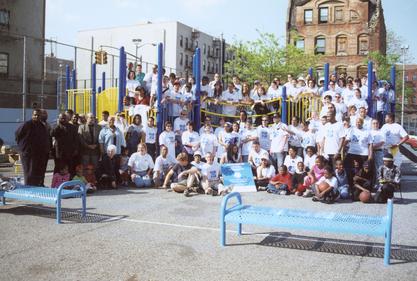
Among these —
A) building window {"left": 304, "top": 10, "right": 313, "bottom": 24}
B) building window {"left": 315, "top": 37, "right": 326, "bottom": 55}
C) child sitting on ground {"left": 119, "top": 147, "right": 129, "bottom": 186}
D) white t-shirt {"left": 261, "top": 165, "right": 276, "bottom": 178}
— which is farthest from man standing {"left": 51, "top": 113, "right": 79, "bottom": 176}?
building window {"left": 304, "top": 10, "right": 313, "bottom": 24}

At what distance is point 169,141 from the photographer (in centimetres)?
1292

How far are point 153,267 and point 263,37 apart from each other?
39.1 meters

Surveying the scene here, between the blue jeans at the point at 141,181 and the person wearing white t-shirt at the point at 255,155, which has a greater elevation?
the person wearing white t-shirt at the point at 255,155

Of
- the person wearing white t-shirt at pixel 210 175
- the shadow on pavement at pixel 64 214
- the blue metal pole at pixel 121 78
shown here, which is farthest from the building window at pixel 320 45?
the shadow on pavement at pixel 64 214

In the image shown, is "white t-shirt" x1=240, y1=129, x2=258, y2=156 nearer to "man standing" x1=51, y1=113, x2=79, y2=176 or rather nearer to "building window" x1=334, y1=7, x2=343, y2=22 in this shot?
"man standing" x1=51, y1=113, x2=79, y2=176

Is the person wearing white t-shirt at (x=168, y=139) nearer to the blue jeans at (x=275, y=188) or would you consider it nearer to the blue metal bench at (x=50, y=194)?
the blue jeans at (x=275, y=188)

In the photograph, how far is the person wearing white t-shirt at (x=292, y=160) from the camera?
39.7 ft

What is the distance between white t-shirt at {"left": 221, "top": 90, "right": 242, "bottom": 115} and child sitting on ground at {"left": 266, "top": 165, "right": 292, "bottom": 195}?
156 inches

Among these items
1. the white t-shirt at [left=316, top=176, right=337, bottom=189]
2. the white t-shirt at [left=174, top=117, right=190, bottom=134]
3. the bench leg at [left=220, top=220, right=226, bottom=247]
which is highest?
the white t-shirt at [left=174, top=117, right=190, bottom=134]

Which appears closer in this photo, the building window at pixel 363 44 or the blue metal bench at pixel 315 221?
the blue metal bench at pixel 315 221

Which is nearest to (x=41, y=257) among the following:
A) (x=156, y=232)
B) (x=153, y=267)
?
(x=153, y=267)

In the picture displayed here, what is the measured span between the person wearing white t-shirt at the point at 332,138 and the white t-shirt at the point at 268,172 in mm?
1514

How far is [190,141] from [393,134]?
5823 millimetres

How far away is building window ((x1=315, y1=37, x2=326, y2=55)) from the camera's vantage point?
47.0m
